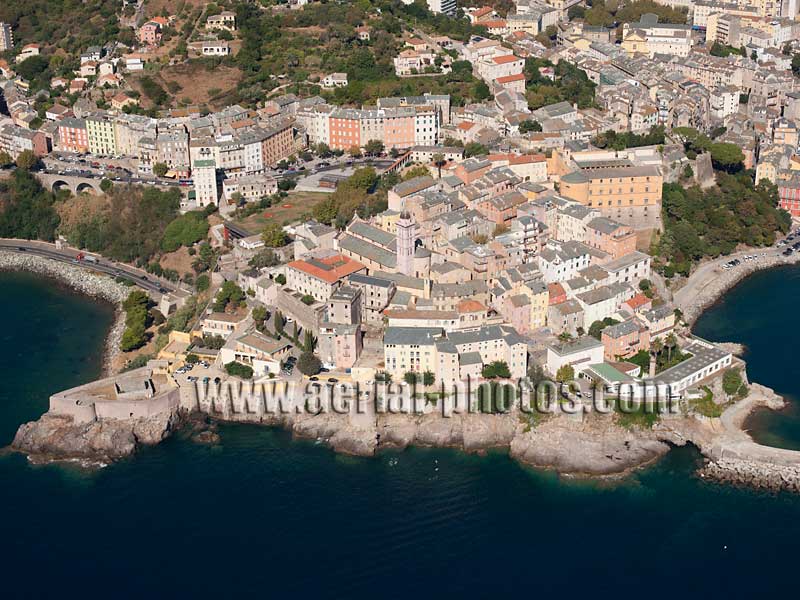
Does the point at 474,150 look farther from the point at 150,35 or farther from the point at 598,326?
the point at 150,35

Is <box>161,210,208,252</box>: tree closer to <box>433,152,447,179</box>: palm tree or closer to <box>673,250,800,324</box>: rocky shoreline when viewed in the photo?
<box>433,152,447,179</box>: palm tree

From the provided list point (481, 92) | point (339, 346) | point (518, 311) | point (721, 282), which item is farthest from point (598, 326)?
point (481, 92)

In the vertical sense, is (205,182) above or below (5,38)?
below

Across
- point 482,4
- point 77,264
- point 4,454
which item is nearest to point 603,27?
point 482,4

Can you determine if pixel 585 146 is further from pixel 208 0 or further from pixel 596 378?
pixel 208 0

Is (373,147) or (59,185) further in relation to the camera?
(59,185)
